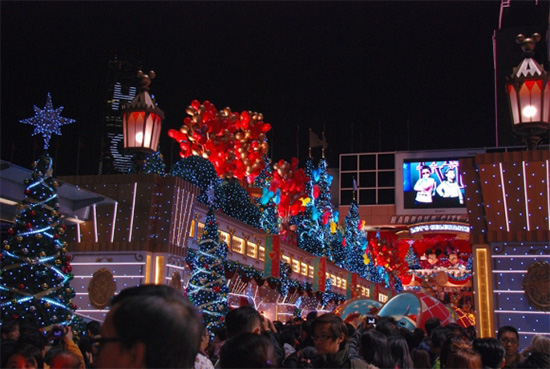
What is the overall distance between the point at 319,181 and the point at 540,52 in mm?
15410

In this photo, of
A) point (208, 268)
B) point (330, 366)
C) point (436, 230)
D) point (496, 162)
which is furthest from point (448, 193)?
point (330, 366)

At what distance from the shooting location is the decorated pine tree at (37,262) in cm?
991

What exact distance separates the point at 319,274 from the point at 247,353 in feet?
86.7

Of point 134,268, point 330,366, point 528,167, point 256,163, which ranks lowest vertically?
point 330,366

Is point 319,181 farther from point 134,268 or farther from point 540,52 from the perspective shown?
point 134,268

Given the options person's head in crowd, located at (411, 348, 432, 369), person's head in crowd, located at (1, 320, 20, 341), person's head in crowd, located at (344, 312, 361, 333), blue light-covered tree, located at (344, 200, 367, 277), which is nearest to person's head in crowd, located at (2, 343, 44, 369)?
person's head in crowd, located at (1, 320, 20, 341)

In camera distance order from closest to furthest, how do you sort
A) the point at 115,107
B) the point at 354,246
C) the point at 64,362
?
the point at 64,362
the point at 354,246
the point at 115,107

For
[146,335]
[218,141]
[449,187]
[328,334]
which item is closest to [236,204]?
[218,141]

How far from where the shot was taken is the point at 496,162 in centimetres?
889

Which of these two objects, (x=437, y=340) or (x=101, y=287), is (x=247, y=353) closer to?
(x=437, y=340)

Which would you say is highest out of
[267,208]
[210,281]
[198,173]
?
[267,208]

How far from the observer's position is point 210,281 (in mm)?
14727

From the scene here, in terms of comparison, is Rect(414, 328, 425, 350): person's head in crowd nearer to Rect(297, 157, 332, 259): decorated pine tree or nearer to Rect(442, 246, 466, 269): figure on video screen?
Rect(297, 157, 332, 259): decorated pine tree

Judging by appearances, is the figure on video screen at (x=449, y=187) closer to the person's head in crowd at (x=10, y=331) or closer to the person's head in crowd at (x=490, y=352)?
the person's head in crowd at (x=10, y=331)
